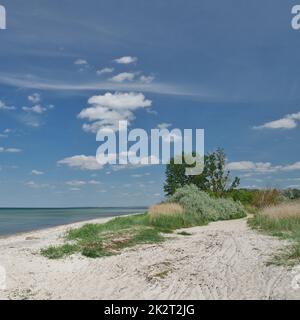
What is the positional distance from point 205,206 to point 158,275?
16999 mm

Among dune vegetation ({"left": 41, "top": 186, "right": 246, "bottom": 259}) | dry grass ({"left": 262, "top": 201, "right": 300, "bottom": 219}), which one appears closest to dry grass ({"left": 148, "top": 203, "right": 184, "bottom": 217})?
dune vegetation ({"left": 41, "top": 186, "right": 246, "bottom": 259})

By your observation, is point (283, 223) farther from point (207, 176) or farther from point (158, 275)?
point (207, 176)

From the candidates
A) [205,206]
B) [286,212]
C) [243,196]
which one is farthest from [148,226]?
[243,196]

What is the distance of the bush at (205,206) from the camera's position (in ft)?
82.2

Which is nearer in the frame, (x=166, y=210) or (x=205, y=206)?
(x=166, y=210)

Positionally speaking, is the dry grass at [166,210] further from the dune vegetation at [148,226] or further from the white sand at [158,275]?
the white sand at [158,275]

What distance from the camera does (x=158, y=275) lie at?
29.2ft

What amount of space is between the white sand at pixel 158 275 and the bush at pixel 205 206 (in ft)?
39.6

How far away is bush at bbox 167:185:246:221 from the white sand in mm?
12067

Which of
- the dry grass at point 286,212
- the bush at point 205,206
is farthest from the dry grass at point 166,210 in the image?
the dry grass at point 286,212

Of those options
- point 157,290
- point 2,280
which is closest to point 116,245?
point 2,280
